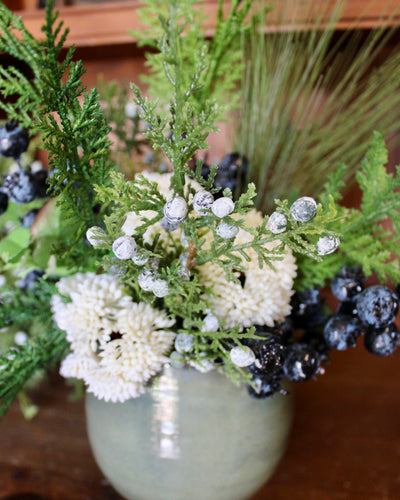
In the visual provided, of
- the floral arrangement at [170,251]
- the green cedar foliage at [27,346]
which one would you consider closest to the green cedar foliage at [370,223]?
the floral arrangement at [170,251]

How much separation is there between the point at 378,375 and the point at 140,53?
1.98 ft

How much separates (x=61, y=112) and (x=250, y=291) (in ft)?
0.59

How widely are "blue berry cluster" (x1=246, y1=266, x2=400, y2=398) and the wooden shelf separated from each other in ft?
0.93

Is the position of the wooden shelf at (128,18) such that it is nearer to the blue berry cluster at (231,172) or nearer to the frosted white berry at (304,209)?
the blue berry cluster at (231,172)

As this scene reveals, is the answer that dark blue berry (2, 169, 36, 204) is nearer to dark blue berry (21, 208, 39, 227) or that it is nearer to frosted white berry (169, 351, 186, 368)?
dark blue berry (21, 208, 39, 227)

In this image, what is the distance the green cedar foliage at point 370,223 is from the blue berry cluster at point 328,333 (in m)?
0.02

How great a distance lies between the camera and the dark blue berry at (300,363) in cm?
34

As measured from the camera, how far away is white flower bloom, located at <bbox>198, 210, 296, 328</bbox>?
31 cm

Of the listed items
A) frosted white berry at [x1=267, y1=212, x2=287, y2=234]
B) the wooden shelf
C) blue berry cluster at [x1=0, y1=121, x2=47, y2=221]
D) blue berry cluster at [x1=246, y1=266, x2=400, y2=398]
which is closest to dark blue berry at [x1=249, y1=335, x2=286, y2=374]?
blue berry cluster at [x1=246, y1=266, x2=400, y2=398]

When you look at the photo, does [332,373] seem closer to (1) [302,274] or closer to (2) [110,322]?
(1) [302,274]

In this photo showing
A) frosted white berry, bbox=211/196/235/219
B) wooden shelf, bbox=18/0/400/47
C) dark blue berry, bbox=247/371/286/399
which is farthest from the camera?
wooden shelf, bbox=18/0/400/47

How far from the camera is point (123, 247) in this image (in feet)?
0.81

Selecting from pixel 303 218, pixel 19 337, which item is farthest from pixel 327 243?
pixel 19 337

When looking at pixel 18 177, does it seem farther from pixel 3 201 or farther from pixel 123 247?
pixel 123 247
